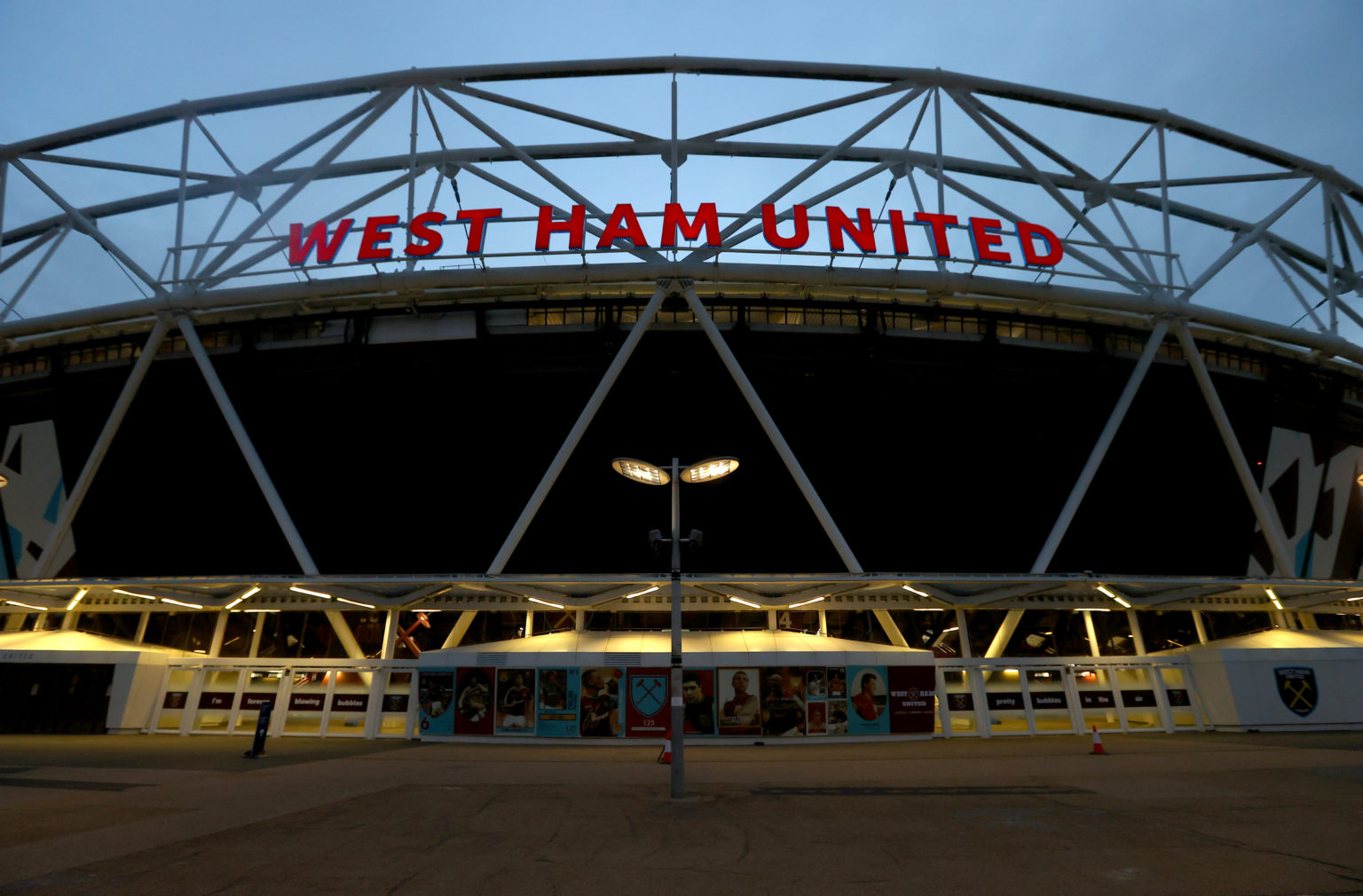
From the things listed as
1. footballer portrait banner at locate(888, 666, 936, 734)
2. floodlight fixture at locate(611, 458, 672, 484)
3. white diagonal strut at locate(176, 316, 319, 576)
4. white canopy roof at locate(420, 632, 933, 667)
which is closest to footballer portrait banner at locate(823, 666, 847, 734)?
white canopy roof at locate(420, 632, 933, 667)

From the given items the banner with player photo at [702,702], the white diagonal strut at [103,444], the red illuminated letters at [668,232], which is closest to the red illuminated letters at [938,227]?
the red illuminated letters at [668,232]

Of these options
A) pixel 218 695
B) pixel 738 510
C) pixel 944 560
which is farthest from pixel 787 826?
pixel 218 695

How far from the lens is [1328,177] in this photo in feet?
106

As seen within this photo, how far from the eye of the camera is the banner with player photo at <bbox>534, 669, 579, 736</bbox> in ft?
83.4

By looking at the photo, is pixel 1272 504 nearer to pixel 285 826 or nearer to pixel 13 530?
pixel 285 826

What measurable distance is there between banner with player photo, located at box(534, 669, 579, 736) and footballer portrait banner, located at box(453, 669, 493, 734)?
1.58m

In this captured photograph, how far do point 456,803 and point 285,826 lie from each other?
296 centimetres

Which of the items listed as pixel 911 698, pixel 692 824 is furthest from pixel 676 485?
pixel 911 698

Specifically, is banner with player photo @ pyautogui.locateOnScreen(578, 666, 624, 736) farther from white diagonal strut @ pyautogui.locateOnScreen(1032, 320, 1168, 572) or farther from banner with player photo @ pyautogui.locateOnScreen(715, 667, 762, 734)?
white diagonal strut @ pyautogui.locateOnScreen(1032, 320, 1168, 572)

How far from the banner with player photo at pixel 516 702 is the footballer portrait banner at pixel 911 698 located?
1126 centimetres

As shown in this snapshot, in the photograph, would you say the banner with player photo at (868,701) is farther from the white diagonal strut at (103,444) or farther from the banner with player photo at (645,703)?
the white diagonal strut at (103,444)

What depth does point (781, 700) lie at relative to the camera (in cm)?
2522

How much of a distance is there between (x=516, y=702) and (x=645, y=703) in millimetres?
4029

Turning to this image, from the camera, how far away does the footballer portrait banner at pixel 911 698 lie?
84.6 feet
